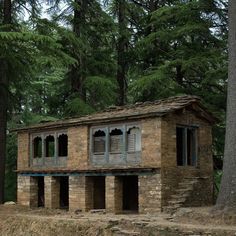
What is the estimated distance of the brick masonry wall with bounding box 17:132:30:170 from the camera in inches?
911

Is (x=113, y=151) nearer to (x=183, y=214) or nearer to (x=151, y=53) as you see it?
(x=183, y=214)

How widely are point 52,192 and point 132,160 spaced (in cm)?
457

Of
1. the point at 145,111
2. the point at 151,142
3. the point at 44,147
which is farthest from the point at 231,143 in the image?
the point at 44,147

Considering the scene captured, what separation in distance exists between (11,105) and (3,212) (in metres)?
7.96

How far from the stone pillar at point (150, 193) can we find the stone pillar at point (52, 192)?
4936mm

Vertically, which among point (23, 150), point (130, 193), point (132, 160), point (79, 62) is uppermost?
point (79, 62)

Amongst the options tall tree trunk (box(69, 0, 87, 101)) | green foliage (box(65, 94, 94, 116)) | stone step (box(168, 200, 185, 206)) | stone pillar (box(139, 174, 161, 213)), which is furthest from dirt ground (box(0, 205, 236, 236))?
tall tree trunk (box(69, 0, 87, 101))

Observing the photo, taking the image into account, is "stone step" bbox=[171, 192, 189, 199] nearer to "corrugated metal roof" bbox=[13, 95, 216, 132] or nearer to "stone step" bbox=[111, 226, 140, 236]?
"corrugated metal roof" bbox=[13, 95, 216, 132]

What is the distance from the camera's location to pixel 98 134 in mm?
20797

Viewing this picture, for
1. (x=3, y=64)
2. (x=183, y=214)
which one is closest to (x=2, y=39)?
(x=3, y=64)

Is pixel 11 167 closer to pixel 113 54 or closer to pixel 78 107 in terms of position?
pixel 78 107

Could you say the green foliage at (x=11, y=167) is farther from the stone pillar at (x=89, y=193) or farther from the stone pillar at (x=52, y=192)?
the stone pillar at (x=89, y=193)

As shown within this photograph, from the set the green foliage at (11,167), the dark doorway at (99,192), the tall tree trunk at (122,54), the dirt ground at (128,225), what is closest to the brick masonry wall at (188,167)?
the dirt ground at (128,225)

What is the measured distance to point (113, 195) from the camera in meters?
19.0
